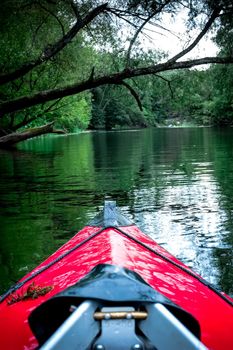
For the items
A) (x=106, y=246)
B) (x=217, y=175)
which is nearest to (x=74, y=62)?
(x=217, y=175)

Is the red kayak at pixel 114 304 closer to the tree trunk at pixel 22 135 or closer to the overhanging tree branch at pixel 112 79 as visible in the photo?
the overhanging tree branch at pixel 112 79

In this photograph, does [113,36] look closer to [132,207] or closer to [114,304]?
[132,207]

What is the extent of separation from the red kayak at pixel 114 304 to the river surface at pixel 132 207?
82.7 inches

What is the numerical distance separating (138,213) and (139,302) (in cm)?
765

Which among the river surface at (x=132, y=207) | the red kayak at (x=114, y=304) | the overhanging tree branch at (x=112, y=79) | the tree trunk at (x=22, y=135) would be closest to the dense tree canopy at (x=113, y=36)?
the overhanging tree branch at (x=112, y=79)

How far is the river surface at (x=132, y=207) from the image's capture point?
655cm

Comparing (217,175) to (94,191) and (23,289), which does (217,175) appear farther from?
(23,289)

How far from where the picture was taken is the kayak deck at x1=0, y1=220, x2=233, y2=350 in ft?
8.32

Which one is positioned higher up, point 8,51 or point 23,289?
point 8,51

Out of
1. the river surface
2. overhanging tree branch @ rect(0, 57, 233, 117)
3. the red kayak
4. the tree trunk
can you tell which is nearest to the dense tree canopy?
overhanging tree branch @ rect(0, 57, 233, 117)

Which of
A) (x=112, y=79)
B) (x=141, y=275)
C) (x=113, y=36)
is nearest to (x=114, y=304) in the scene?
(x=141, y=275)

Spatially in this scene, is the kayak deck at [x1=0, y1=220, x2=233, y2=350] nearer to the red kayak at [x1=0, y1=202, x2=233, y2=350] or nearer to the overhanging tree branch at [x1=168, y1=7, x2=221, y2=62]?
the red kayak at [x1=0, y1=202, x2=233, y2=350]

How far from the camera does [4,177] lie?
15.7m

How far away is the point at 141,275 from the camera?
2848 millimetres
